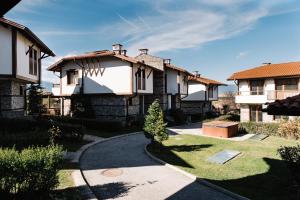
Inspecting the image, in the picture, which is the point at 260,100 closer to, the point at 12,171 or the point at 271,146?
the point at 271,146

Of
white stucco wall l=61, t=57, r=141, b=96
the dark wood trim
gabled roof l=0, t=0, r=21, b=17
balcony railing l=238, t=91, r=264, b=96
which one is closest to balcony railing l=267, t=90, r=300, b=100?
balcony railing l=238, t=91, r=264, b=96

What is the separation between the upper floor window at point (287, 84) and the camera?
30.4m

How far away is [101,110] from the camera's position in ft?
100

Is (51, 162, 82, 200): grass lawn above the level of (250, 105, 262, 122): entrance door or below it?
below

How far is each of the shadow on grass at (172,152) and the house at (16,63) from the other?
1103 cm

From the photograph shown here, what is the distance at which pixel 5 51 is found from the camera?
18.2m

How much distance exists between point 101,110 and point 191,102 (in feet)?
72.5

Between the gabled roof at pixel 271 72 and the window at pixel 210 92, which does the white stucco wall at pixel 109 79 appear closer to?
the gabled roof at pixel 271 72

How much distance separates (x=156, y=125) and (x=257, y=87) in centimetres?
2107

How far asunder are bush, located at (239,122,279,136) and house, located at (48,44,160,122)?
469 inches

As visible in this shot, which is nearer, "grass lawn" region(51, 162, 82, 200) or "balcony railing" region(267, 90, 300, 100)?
"grass lawn" region(51, 162, 82, 200)

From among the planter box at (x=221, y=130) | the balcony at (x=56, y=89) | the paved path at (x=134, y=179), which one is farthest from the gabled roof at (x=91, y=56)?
the paved path at (x=134, y=179)

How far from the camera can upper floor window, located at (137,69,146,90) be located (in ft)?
99.3

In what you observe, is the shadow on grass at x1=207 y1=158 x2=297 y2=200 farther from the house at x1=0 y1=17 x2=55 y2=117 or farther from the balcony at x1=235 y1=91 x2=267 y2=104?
the balcony at x1=235 y1=91 x2=267 y2=104
